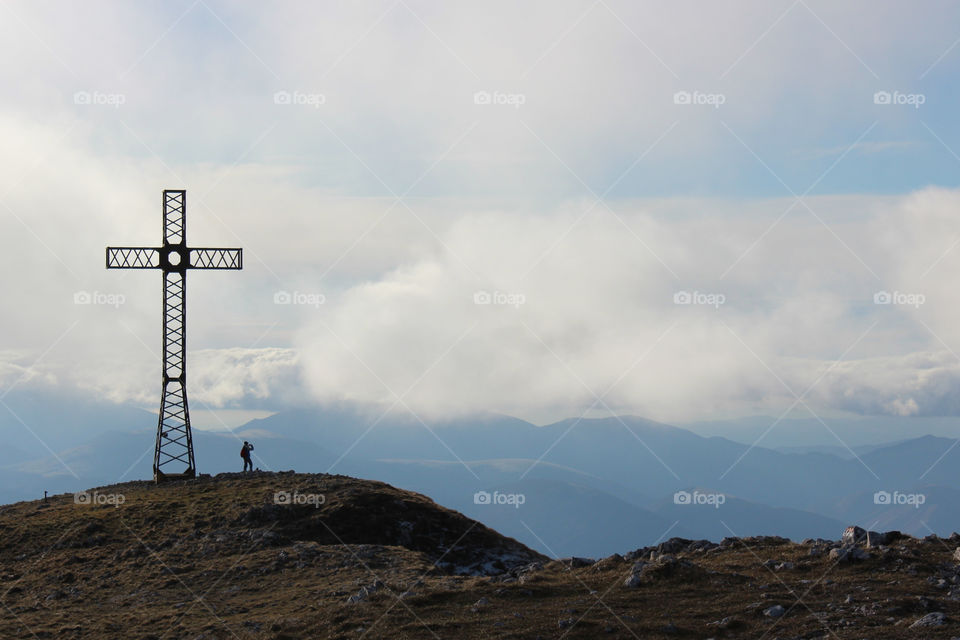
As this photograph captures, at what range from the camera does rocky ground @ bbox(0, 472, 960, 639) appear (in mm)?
25797

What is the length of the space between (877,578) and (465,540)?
2070 centimetres

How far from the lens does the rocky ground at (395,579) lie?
25.8 m

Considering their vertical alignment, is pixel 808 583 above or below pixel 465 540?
below

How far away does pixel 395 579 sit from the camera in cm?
3300

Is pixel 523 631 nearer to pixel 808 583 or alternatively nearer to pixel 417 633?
pixel 417 633

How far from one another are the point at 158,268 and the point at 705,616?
150 feet

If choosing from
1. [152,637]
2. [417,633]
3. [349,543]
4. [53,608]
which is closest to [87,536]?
[53,608]

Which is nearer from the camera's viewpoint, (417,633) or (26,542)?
(417,633)

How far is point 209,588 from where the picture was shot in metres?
35.4

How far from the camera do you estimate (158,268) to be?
195 feet

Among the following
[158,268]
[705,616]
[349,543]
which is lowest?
[705,616]

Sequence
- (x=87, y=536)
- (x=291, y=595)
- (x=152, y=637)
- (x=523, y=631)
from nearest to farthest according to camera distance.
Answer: (x=523, y=631)
(x=152, y=637)
(x=291, y=595)
(x=87, y=536)

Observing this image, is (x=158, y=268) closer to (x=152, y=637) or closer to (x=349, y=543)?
(x=349, y=543)

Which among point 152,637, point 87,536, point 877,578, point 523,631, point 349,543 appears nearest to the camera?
point 523,631
